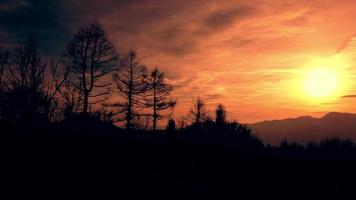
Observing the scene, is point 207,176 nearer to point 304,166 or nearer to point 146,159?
point 146,159

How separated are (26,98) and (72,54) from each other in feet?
15.6

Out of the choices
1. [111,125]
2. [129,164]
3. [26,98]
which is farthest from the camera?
[111,125]

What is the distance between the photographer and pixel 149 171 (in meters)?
8.36

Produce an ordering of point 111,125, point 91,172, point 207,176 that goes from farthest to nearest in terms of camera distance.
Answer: point 111,125, point 207,176, point 91,172

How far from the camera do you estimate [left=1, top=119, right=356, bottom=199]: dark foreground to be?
7227mm

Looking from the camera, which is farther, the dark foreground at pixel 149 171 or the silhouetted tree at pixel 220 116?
the silhouetted tree at pixel 220 116

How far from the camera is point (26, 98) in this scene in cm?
2820

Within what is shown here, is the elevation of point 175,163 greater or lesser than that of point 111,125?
lesser

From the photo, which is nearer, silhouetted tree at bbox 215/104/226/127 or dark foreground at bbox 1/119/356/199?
dark foreground at bbox 1/119/356/199

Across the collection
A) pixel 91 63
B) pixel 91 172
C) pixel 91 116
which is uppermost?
pixel 91 63

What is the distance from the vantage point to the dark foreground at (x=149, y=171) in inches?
285

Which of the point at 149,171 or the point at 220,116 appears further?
the point at 220,116

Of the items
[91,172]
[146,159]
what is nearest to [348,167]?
[146,159]

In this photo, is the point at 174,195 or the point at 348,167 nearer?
the point at 174,195
